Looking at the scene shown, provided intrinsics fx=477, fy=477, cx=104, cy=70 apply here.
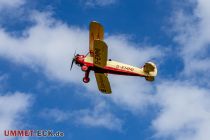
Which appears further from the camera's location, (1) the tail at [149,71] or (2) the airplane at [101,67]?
(1) the tail at [149,71]

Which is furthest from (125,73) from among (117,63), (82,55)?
(82,55)

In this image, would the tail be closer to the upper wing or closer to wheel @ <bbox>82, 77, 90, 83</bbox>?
the upper wing

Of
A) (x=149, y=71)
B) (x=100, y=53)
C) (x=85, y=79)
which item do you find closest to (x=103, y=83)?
(x=85, y=79)

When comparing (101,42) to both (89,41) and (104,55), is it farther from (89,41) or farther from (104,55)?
(89,41)

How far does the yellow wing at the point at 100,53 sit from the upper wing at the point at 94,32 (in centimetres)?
189

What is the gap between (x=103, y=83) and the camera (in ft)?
153

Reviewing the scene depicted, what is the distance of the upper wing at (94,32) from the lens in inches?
1770

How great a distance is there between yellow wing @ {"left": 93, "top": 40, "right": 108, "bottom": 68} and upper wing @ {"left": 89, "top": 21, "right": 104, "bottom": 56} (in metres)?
1.89

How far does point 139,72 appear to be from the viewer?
4731 cm

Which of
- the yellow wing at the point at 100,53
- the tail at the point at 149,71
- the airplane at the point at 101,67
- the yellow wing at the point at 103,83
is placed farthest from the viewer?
the tail at the point at 149,71

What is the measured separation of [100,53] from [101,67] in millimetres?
2360

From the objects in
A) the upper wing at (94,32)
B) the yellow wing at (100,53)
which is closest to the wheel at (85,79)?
the yellow wing at (100,53)

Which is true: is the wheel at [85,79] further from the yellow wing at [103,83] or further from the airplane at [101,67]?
the yellow wing at [103,83]

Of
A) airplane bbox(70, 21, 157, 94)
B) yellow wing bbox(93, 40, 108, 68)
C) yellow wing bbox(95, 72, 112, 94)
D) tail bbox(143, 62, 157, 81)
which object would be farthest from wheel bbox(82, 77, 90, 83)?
tail bbox(143, 62, 157, 81)
